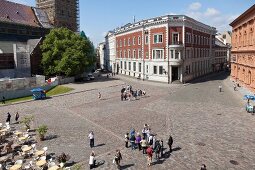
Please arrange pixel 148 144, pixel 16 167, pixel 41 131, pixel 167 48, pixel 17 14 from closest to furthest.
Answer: pixel 16 167, pixel 148 144, pixel 41 131, pixel 167 48, pixel 17 14

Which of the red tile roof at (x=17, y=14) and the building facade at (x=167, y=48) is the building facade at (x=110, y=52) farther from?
the red tile roof at (x=17, y=14)

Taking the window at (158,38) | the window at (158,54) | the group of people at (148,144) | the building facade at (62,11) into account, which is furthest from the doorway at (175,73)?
the building facade at (62,11)

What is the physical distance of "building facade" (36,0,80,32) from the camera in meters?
83.2

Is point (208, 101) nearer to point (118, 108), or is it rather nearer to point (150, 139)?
point (118, 108)

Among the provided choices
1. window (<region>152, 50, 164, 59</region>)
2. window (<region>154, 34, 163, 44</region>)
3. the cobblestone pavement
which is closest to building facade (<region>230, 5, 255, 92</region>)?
the cobblestone pavement

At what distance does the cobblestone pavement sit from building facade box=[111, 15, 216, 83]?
13.3m

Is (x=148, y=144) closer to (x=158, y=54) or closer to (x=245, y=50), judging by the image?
(x=245, y=50)

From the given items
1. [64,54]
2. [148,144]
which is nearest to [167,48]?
[64,54]

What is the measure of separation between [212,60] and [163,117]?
62.1 metres

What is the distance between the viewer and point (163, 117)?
95.0 feet

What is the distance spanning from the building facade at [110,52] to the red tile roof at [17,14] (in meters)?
26.6

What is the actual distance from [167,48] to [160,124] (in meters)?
32.5

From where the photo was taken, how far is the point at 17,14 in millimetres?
71000

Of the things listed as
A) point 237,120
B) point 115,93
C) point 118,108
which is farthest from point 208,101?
point 115,93
